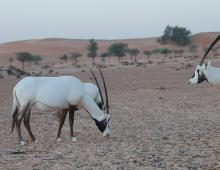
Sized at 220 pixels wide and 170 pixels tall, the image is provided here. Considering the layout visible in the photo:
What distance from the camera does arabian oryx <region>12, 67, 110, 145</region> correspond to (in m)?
10.7

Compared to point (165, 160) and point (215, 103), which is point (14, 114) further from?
point (215, 103)

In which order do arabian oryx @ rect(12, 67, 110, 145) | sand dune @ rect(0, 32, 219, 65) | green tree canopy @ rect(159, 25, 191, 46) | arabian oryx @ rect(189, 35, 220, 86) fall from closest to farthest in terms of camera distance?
arabian oryx @ rect(12, 67, 110, 145), arabian oryx @ rect(189, 35, 220, 86), green tree canopy @ rect(159, 25, 191, 46), sand dune @ rect(0, 32, 219, 65)

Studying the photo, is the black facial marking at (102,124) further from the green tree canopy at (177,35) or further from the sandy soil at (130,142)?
the green tree canopy at (177,35)

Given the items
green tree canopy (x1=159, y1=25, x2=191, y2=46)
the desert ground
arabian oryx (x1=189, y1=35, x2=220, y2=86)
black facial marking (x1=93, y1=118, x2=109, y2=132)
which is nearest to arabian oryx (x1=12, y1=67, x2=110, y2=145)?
black facial marking (x1=93, y1=118, x2=109, y2=132)

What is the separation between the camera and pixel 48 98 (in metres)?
10.7

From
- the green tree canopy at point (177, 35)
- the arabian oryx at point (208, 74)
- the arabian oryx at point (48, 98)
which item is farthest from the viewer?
the green tree canopy at point (177, 35)

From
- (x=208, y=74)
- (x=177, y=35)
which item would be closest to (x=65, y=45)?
(x=177, y=35)

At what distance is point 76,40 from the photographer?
16188 cm

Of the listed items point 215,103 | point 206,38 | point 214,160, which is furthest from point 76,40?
point 214,160

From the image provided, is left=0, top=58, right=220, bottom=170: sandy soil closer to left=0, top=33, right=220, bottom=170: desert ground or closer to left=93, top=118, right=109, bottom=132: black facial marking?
left=0, top=33, right=220, bottom=170: desert ground

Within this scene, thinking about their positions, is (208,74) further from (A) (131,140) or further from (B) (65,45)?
(B) (65,45)

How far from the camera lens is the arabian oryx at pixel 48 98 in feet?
35.0

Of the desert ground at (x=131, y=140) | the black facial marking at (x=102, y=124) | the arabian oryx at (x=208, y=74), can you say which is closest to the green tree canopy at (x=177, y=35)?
the desert ground at (x=131, y=140)

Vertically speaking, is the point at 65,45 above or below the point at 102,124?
below
